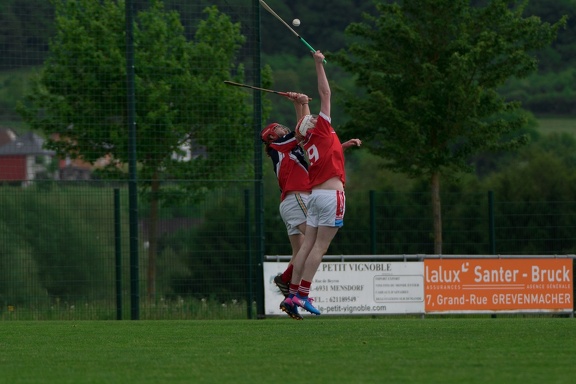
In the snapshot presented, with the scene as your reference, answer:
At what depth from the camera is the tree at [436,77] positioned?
22.3m

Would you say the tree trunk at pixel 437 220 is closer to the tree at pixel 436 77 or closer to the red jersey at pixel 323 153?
the tree at pixel 436 77

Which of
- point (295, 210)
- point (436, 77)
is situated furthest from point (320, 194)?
point (436, 77)

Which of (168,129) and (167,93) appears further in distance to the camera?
(167,93)

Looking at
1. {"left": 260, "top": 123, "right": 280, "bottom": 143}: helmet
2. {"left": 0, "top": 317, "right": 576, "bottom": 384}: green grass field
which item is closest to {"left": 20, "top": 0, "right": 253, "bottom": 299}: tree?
{"left": 260, "top": 123, "right": 280, "bottom": 143}: helmet

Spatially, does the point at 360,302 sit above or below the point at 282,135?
below

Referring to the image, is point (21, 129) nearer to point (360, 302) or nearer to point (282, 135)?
point (360, 302)

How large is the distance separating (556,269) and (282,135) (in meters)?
7.87

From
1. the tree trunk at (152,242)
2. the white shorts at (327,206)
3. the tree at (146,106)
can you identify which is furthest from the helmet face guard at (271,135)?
the tree trunk at (152,242)

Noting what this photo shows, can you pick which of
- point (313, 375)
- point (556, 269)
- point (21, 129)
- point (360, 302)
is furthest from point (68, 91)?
point (313, 375)

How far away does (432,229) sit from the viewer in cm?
2219

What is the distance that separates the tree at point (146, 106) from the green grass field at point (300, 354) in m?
8.33

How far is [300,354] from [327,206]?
328 centimetres

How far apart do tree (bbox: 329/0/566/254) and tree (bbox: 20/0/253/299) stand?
277cm

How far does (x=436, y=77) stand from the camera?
2238 centimetres
